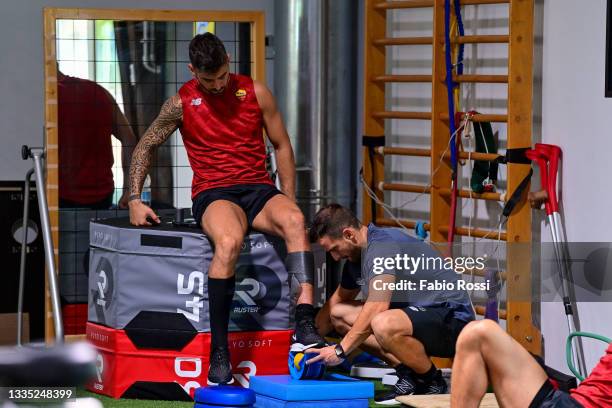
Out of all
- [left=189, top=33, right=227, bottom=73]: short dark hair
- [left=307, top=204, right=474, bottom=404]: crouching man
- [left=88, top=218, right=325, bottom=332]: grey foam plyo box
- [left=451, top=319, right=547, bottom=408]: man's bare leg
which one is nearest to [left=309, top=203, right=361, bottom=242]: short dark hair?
[left=307, top=204, right=474, bottom=404]: crouching man

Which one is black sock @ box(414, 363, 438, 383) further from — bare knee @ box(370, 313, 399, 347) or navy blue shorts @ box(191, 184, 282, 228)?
navy blue shorts @ box(191, 184, 282, 228)

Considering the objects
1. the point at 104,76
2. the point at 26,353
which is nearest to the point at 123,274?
the point at 104,76

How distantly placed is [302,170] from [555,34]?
5.03ft

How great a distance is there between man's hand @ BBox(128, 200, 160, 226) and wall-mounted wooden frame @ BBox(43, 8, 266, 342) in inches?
29.8

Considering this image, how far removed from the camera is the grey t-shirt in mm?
3414

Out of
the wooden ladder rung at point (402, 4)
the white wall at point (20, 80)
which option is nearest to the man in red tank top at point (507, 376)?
the wooden ladder rung at point (402, 4)

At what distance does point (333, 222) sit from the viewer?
3.51m

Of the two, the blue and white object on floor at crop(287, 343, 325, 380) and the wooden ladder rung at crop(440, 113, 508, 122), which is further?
the wooden ladder rung at crop(440, 113, 508, 122)

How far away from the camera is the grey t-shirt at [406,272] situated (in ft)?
11.2

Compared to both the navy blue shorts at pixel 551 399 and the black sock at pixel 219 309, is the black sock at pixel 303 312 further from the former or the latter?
the navy blue shorts at pixel 551 399

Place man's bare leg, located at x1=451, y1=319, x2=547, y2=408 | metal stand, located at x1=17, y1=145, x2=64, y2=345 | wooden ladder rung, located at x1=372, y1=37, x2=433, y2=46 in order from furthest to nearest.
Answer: wooden ladder rung, located at x1=372, y1=37, x2=433, y2=46, metal stand, located at x1=17, y1=145, x2=64, y2=345, man's bare leg, located at x1=451, y1=319, x2=547, y2=408

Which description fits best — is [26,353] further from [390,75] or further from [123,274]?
[390,75]

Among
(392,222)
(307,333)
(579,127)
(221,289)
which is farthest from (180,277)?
(392,222)

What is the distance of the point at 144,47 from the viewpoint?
183 inches
